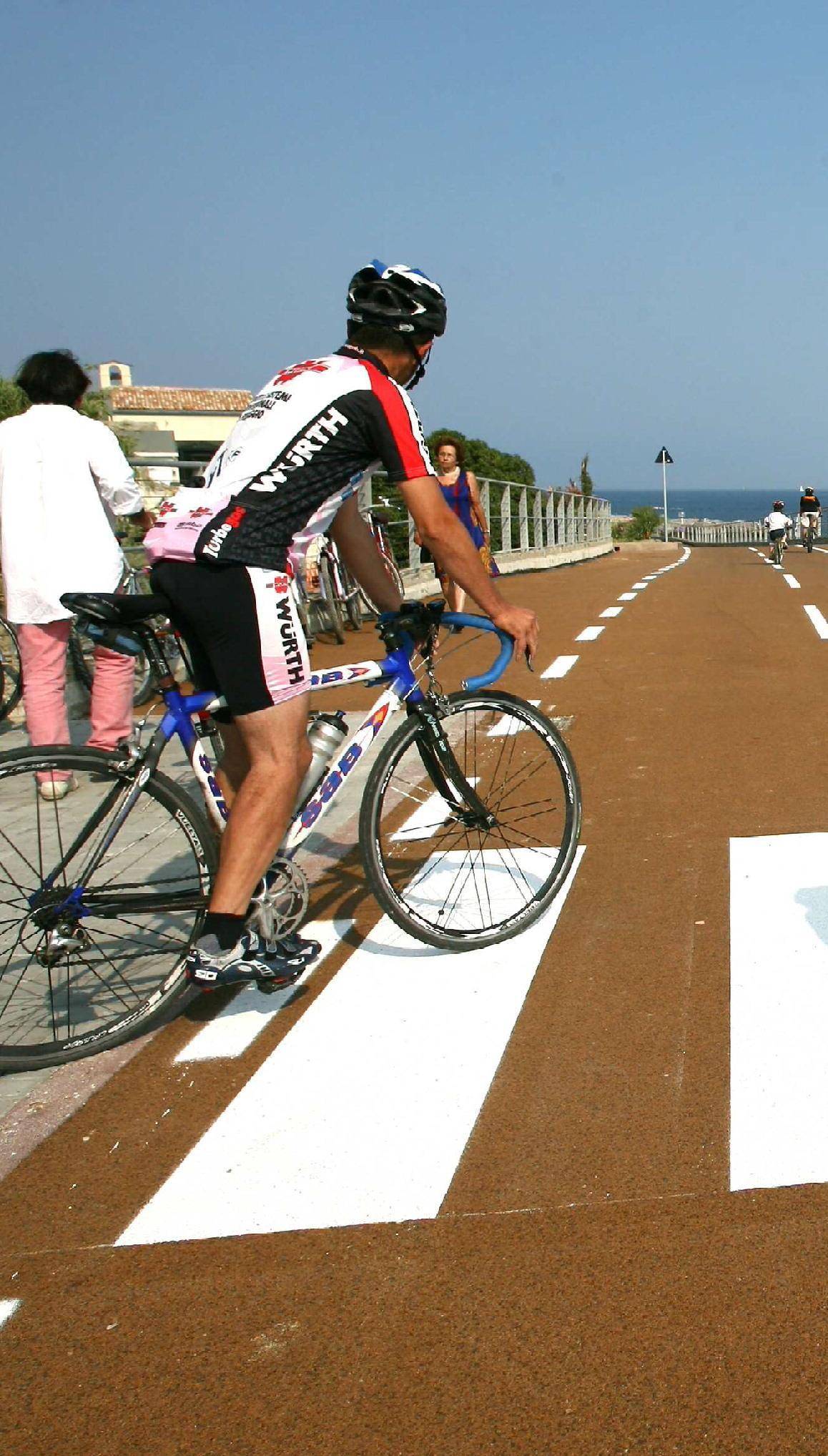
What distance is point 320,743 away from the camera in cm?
417

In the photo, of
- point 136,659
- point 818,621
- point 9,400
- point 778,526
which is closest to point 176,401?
point 9,400

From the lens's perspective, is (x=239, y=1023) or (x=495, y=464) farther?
(x=495, y=464)

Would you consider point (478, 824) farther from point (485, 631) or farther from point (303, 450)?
point (303, 450)

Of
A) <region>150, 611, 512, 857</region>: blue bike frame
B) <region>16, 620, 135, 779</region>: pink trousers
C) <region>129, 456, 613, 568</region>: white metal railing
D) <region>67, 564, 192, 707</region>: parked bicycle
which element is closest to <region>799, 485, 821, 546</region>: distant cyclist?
<region>129, 456, 613, 568</region>: white metal railing

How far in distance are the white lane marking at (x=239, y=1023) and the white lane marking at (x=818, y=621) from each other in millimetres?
9075

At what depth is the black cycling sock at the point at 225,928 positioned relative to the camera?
3.94m

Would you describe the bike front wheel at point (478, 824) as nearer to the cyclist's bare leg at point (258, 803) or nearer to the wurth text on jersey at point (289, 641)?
the cyclist's bare leg at point (258, 803)

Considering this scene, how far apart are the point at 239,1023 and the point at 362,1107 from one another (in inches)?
29.9

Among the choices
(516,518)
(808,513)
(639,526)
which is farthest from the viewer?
(639,526)

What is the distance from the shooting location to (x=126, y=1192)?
3.19 m

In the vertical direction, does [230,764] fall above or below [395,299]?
below

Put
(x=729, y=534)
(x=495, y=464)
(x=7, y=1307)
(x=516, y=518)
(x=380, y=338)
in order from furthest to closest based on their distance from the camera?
(x=495, y=464), (x=729, y=534), (x=516, y=518), (x=380, y=338), (x=7, y=1307)

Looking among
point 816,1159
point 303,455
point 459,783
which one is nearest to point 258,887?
point 459,783

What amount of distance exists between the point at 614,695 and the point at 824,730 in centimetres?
184
